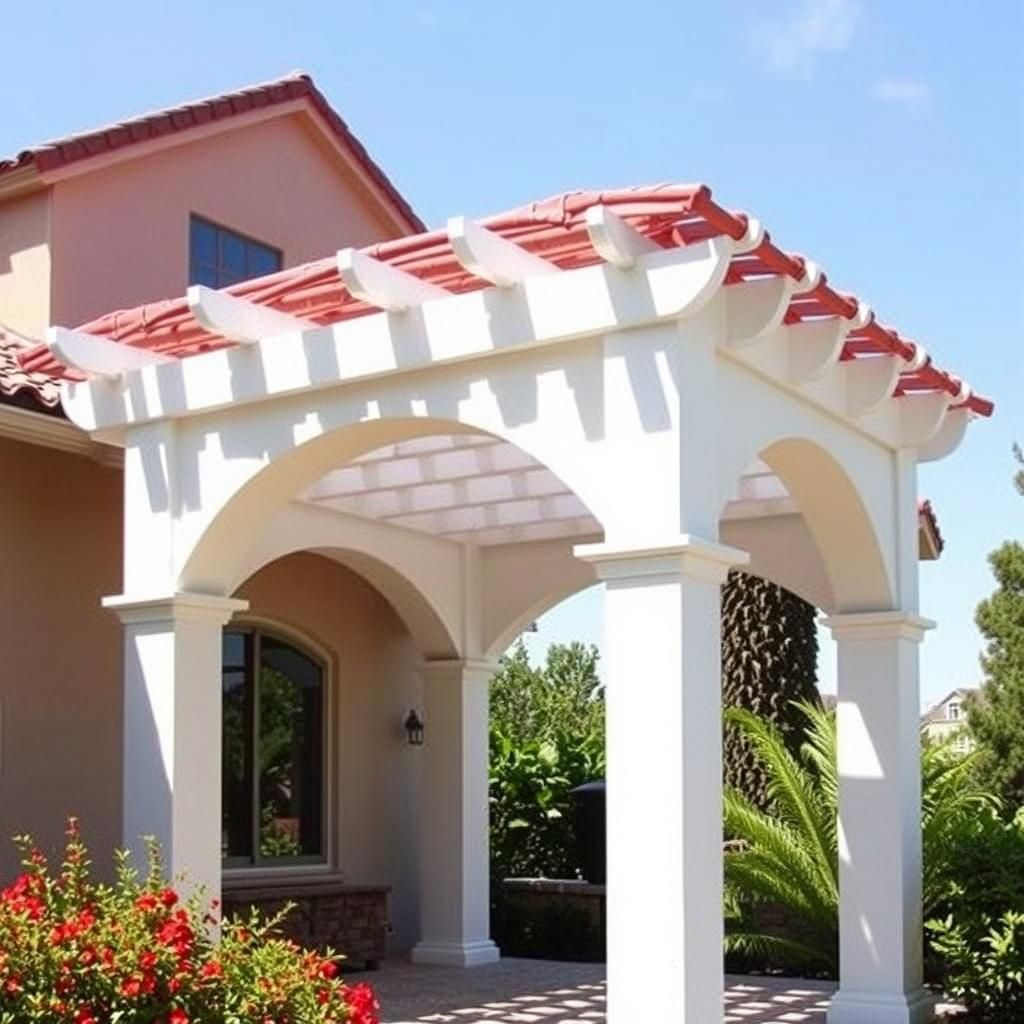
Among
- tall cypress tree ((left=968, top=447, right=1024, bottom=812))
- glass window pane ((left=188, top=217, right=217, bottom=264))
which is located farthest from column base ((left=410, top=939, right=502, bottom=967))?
tall cypress tree ((left=968, top=447, right=1024, bottom=812))

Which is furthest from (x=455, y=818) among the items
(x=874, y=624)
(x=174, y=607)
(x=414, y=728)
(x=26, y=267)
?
(x=26, y=267)

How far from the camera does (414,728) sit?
14.4 m

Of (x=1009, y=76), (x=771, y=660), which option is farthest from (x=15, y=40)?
(x=771, y=660)

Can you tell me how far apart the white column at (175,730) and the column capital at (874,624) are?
3.77 meters

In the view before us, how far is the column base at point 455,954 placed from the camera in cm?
1376

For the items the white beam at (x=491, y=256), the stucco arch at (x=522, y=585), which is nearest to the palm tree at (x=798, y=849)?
the stucco arch at (x=522, y=585)

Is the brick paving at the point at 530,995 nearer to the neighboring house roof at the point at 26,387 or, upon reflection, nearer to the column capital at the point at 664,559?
the column capital at the point at 664,559

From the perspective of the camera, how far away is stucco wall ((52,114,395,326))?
42.7 feet

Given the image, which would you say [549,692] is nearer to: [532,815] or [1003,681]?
[1003,681]

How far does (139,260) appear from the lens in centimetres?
1348

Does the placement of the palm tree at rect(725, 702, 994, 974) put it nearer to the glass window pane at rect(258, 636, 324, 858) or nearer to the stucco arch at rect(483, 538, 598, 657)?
the stucco arch at rect(483, 538, 598, 657)

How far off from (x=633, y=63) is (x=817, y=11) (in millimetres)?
1197

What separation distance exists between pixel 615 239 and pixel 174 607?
11.8 feet

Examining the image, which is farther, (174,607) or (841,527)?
(841,527)
